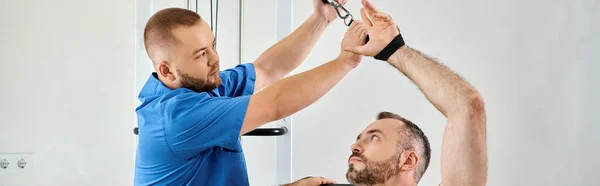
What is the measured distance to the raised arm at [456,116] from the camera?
1.31 meters

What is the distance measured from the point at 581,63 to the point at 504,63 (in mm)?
305

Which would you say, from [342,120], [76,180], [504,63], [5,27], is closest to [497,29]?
[504,63]

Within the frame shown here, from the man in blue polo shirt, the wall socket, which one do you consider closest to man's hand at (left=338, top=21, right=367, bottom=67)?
the man in blue polo shirt

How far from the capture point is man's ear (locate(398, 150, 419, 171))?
1808 millimetres

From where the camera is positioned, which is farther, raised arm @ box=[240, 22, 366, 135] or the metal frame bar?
the metal frame bar

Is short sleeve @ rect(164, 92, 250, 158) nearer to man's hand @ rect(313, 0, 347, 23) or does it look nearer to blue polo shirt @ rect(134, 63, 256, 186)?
blue polo shirt @ rect(134, 63, 256, 186)

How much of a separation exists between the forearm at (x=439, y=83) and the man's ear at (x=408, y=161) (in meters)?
0.47

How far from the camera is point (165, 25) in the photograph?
1.77 meters

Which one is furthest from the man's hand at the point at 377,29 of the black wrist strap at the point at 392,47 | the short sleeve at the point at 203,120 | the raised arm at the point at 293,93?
the short sleeve at the point at 203,120

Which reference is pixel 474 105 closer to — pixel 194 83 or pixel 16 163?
pixel 194 83

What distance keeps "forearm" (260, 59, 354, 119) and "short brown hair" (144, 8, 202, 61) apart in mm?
294

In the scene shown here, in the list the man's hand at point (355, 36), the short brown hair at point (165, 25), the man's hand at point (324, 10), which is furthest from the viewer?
the man's hand at point (324, 10)

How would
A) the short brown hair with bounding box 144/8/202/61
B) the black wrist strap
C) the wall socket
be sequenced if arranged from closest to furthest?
the black wrist strap → the short brown hair with bounding box 144/8/202/61 → the wall socket

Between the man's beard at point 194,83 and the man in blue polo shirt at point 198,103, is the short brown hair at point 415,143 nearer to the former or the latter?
the man in blue polo shirt at point 198,103
